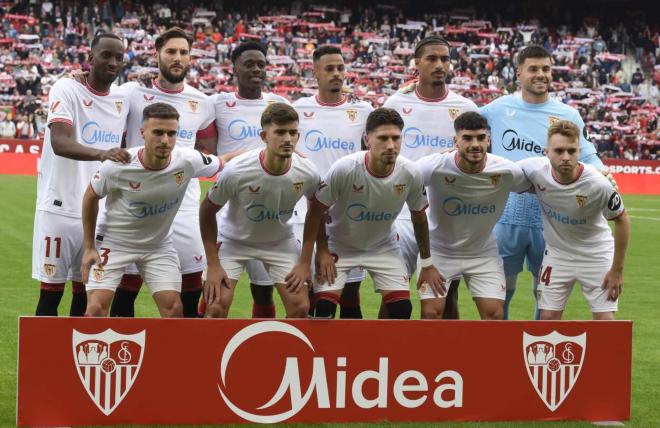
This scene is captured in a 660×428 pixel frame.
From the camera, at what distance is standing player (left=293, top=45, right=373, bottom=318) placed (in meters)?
7.48

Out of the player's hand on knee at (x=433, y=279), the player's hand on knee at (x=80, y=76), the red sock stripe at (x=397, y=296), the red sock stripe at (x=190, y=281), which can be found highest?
the player's hand on knee at (x=80, y=76)

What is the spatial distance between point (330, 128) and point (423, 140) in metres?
0.70

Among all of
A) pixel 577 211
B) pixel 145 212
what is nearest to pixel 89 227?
pixel 145 212

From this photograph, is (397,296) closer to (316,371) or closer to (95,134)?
(316,371)

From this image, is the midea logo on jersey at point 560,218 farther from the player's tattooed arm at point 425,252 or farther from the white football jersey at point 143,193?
the white football jersey at point 143,193

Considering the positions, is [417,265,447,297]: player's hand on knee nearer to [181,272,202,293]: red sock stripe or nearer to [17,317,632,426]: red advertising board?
→ [17,317,632,426]: red advertising board

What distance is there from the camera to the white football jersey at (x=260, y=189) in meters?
6.38

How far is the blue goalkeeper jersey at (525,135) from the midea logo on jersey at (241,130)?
1.78m

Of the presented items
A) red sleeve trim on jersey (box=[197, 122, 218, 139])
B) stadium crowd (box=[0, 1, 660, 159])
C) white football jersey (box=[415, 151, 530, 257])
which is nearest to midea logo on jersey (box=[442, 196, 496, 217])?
white football jersey (box=[415, 151, 530, 257])

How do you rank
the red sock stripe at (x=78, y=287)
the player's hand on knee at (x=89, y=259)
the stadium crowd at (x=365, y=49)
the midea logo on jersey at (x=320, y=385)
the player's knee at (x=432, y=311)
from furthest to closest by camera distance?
the stadium crowd at (x=365, y=49) < the red sock stripe at (x=78, y=287) < the player's knee at (x=432, y=311) < the player's hand on knee at (x=89, y=259) < the midea logo on jersey at (x=320, y=385)

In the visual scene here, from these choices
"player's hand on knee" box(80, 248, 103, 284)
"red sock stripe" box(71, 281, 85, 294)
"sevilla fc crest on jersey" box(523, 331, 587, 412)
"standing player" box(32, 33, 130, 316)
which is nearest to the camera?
"sevilla fc crest on jersey" box(523, 331, 587, 412)

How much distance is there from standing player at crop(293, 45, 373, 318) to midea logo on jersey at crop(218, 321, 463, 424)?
1.83 metres

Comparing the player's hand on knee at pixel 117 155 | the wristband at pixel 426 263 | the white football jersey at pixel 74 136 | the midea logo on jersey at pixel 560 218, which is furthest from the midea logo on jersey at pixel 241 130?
the midea logo on jersey at pixel 560 218

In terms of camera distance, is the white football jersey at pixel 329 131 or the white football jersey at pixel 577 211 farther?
the white football jersey at pixel 329 131
